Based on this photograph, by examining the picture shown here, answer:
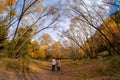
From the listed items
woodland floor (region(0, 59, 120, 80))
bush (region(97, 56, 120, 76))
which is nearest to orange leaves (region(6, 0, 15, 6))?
woodland floor (region(0, 59, 120, 80))

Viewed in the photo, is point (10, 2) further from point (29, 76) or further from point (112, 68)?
point (112, 68)

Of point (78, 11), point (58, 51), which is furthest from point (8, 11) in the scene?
point (58, 51)

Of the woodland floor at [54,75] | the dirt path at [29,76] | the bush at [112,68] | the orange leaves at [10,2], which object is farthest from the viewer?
the orange leaves at [10,2]

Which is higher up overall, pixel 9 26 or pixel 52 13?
pixel 52 13

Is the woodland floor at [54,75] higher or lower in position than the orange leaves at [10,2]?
lower

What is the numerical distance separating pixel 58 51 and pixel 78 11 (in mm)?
79728

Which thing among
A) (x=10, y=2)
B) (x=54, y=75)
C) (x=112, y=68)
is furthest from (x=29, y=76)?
(x=10, y=2)

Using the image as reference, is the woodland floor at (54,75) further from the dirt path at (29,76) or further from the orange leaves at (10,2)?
the orange leaves at (10,2)

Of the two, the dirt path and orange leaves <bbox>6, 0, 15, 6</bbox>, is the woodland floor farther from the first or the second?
orange leaves <bbox>6, 0, 15, 6</bbox>

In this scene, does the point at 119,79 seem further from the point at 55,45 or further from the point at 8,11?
the point at 55,45

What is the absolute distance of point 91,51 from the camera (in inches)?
1898

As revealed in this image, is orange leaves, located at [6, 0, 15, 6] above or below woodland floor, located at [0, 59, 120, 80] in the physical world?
above

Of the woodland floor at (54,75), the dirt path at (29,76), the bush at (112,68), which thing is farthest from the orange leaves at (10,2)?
the bush at (112,68)

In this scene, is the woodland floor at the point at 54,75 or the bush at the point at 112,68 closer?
the woodland floor at the point at 54,75
